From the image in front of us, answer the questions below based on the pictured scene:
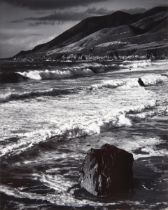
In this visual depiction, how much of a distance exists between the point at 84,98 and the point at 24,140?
33.2ft

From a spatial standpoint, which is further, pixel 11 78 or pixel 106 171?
pixel 11 78

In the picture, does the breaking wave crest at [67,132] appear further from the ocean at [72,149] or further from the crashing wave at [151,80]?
the crashing wave at [151,80]

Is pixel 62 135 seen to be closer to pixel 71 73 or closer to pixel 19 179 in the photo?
pixel 19 179

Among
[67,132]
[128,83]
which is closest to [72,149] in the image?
[67,132]

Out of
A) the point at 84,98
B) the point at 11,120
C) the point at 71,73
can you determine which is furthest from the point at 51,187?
the point at 71,73

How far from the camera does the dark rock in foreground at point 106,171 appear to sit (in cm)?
591

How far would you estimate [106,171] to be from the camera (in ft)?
19.4

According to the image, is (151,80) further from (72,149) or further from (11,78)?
(72,149)

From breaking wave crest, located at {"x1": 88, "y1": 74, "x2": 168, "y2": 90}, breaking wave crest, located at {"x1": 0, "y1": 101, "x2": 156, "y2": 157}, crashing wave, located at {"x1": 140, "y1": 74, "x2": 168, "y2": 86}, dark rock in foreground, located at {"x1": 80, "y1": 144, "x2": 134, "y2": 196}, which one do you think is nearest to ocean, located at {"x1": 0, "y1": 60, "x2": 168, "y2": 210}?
breaking wave crest, located at {"x1": 0, "y1": 101, "x2": 156, "y2": 157}

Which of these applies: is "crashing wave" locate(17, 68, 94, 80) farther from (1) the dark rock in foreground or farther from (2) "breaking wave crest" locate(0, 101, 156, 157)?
(1) the dark rock in foreground

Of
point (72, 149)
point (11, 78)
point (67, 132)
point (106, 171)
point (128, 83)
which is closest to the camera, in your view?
point (106, 171)

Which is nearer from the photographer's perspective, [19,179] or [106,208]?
[106,208]

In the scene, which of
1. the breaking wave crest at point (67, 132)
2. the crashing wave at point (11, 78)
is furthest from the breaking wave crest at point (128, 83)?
the breaking wave crest at point (67, 132)

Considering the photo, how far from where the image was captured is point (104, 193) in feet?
19.4
